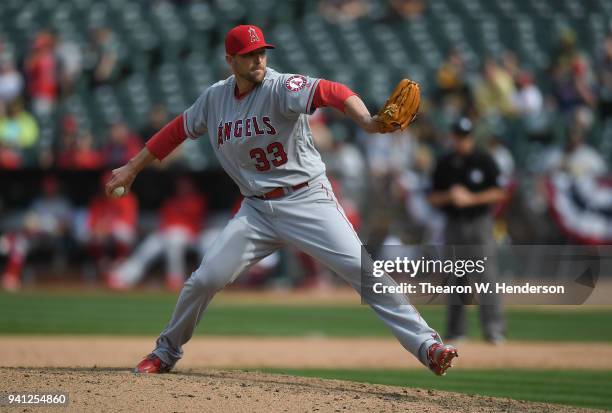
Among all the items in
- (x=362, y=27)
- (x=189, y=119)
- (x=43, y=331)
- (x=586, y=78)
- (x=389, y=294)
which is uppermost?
(x=362, y=27)

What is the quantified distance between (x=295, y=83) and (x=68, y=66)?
12308 mm

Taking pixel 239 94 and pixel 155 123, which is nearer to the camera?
pixel 239 94

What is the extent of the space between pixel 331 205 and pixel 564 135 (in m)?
10.0

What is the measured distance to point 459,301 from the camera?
28.6 ft

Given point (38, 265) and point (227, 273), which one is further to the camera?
point (38, 265)

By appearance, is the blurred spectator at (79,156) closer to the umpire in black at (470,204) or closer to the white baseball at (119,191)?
the umpire in black at (470,204)

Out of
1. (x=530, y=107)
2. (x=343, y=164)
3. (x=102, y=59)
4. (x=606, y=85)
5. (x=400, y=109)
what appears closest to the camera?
(x=400, y=109)

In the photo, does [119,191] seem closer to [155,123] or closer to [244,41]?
[244,41]

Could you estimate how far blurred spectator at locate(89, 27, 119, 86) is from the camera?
17.5 metres

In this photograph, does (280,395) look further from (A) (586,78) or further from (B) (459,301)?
(A) (586,78)

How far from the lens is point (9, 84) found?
53.8 feet

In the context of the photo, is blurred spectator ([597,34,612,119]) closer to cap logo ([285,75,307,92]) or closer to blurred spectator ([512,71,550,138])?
blurred spectator ([512,71,550,138])

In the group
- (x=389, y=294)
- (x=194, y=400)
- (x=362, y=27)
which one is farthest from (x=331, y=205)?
(x=362, y=27)

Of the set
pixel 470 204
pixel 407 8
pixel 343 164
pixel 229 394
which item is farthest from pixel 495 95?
pixel 229 394
